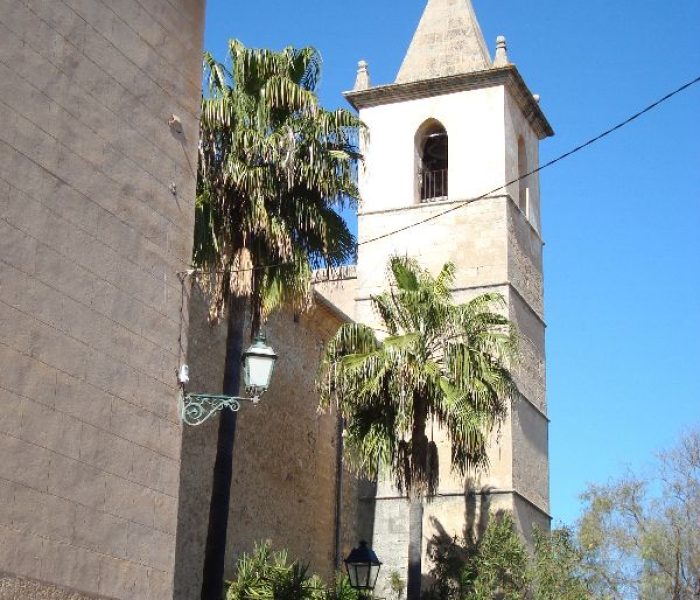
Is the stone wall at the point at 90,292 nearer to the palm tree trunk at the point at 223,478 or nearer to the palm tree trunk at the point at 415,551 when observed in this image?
the palm tree trunk at the point at 223,478

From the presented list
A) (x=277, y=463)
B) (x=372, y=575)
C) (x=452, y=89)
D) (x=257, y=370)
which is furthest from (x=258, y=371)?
(x=452, y=89)

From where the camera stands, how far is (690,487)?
28.8 metres

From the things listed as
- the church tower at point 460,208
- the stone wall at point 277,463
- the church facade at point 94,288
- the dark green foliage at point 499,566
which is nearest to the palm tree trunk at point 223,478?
the church facade at point 94,288

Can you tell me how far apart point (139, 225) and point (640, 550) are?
19.9 metres

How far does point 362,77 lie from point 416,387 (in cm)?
1352

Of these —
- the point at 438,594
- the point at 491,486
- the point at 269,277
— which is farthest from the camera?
the point at 491,486

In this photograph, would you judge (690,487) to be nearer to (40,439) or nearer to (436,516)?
(436,516)

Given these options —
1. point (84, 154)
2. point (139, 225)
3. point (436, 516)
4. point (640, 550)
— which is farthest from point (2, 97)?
point (640, 550)

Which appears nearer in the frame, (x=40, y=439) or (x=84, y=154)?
(x=40, y=439)

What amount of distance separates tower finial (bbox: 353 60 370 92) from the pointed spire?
761 millimetres

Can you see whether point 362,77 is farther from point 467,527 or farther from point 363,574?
point 363,574

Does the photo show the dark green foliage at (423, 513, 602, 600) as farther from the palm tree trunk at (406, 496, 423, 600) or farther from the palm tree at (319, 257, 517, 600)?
the palm tree at (319, 257, 517, 600)

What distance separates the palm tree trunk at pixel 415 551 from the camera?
16.9m

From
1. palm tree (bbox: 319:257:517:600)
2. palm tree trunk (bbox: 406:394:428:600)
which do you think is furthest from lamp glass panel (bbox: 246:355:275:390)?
palm tree trunk (bbox: 406:394:428:600)
